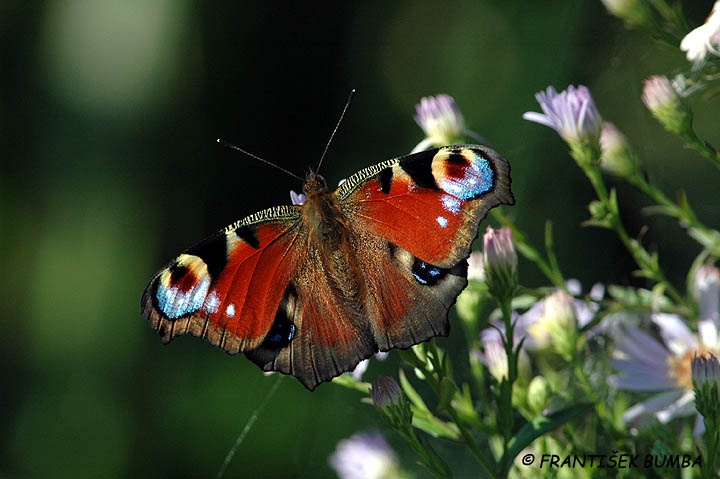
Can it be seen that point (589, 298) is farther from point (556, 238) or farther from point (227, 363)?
point (227, 363)

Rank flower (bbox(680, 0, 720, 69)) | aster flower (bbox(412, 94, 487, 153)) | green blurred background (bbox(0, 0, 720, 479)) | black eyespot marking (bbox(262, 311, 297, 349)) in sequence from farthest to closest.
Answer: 1. green blurred background (bbox(0, 0, 720, 479))
2. aster flower (bbox(412, 94, 487, 153))
3. black eyespot marking (bbox(262, 311, 297, 349))
4. flower (bbox(680, 0, 720, 69))

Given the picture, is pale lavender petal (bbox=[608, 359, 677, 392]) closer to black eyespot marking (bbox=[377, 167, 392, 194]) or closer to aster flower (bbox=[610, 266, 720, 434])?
aster flower (bbox=[610, 266, 720, 434])

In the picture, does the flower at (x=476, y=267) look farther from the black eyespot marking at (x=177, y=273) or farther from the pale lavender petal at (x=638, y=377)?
the black eyespot marking at (x=177, y=273)

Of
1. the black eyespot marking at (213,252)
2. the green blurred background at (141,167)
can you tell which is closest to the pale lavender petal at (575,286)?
the black eyespot marking at (213,252)

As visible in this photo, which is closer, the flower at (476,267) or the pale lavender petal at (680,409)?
the pale lavender petal at (680,409)

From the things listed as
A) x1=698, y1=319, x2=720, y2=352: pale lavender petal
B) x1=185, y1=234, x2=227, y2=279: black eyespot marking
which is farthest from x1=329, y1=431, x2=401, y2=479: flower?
x1=698, y1=319, x2=720, y2=352: pale lavender petal

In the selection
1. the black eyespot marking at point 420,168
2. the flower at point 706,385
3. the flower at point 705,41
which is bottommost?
the flower at point 706,385

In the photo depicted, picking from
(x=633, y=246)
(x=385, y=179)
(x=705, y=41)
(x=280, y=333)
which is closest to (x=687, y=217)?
(x=633, y=246)
